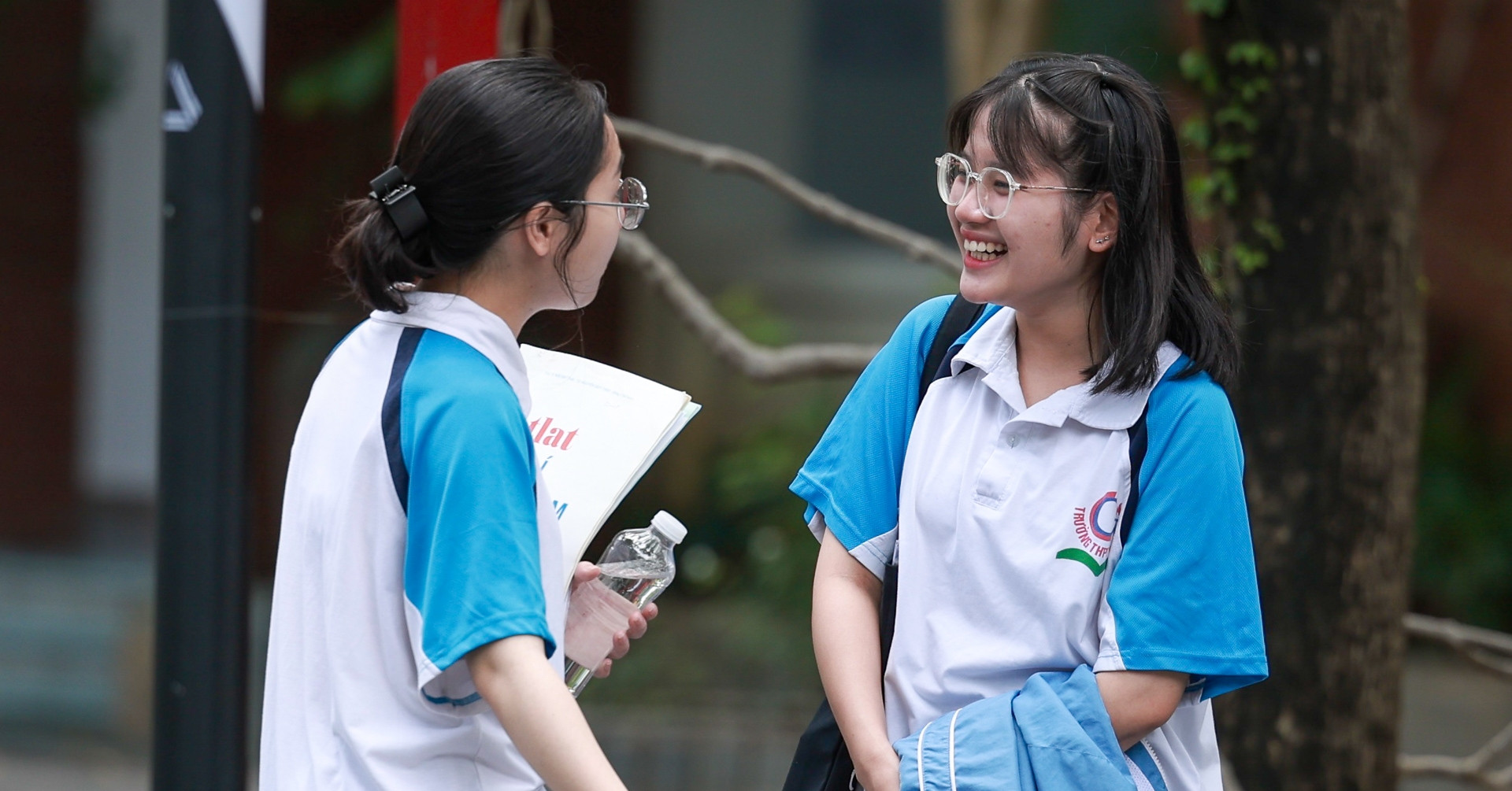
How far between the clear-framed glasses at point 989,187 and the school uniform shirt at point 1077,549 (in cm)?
18

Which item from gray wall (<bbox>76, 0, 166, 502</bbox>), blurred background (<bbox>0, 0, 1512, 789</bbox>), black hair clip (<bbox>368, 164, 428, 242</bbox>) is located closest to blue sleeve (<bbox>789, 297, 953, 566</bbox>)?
black hair clip (<bbox>368, 164, 428, 242</bbox>)

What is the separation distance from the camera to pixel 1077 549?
1731mm

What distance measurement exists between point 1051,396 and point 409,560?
764 millimetres

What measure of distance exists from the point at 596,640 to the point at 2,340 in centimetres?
604

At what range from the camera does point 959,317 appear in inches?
76.7

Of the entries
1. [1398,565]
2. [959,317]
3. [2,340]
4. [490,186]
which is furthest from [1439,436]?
[2,340]

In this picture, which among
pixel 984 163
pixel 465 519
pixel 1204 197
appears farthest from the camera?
pixel 1204 197

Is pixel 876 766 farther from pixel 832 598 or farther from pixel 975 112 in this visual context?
pixel 975 112

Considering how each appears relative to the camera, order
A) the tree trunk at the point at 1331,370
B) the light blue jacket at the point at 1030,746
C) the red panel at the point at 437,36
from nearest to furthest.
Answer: the light blue jacket at the point at 1030,746 < the red panel at the point at 437,36 < the tree trunk at the point at 1331,370

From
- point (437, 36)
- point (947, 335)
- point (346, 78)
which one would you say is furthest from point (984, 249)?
point (346, 78)

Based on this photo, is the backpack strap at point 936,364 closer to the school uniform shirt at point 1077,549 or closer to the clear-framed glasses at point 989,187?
the school uniform shirt at point 1077,549

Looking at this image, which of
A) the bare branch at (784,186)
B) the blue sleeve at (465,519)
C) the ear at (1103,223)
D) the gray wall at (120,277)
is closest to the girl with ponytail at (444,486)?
the blue sleeve at (465,519)

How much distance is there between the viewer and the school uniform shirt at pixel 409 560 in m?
1.47

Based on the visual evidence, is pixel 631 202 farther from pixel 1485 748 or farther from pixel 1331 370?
pixel 1485 748
